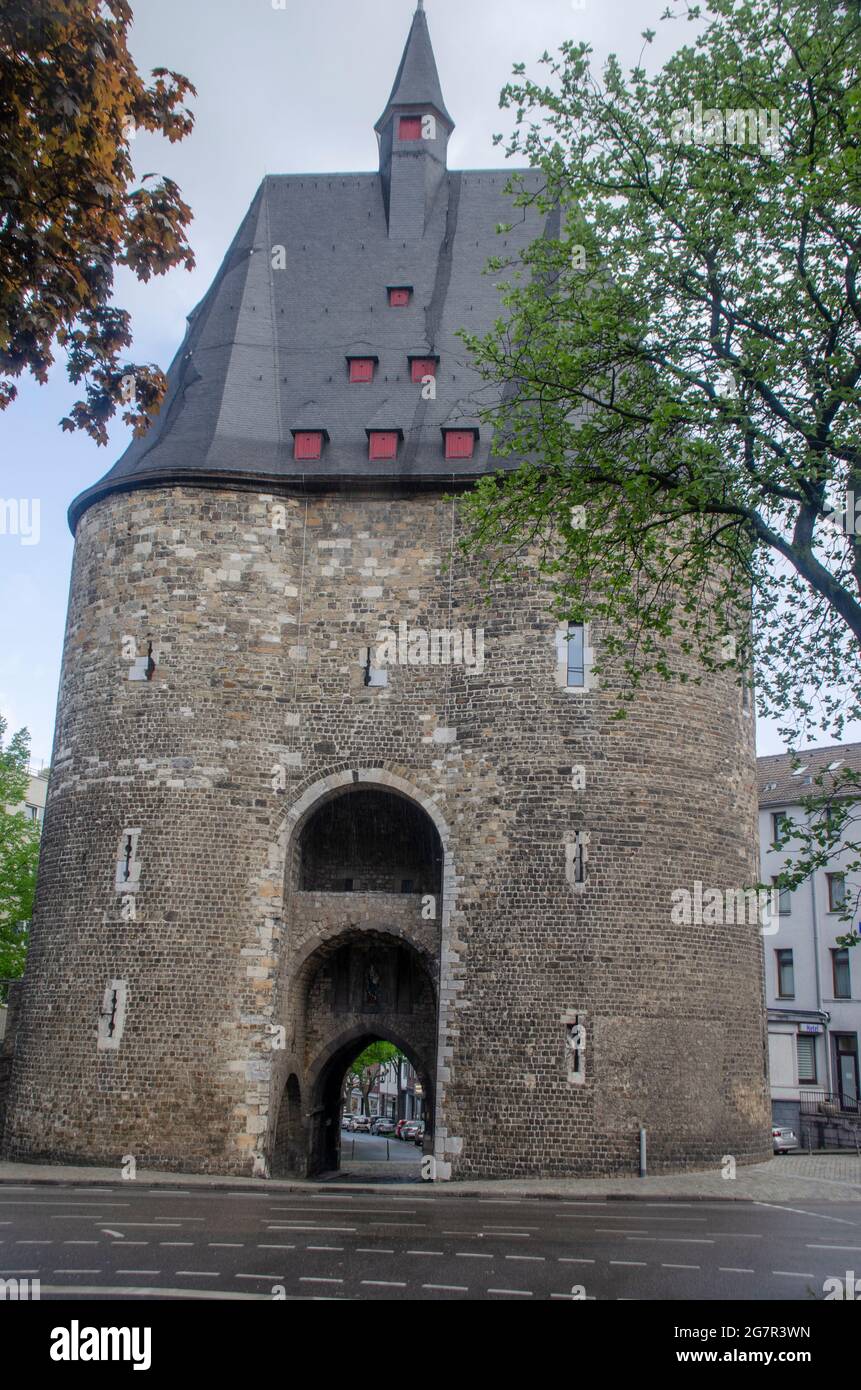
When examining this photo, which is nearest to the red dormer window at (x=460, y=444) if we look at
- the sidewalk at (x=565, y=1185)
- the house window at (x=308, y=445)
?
the house window at (x=308, y=445)

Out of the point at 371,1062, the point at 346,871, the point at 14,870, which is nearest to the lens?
the point at 346,871

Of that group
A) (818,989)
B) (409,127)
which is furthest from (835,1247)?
(818,989)

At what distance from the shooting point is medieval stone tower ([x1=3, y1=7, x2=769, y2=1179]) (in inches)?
819

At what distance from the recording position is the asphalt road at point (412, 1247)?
9.77 meters

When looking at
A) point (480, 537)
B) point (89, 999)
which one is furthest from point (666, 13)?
point (89, 999)

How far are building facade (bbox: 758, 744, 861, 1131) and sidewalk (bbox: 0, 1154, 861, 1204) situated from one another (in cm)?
1591

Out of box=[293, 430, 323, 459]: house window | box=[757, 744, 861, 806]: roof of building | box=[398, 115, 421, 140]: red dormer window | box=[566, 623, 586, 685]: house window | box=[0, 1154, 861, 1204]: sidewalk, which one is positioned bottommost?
box=[0, 1154, 861, 1204]: sidewalk

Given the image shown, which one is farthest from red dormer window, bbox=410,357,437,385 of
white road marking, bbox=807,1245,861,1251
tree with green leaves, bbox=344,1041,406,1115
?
tree with green leaves, bbox=344,1041,406,1115

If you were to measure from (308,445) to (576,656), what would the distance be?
701 cm

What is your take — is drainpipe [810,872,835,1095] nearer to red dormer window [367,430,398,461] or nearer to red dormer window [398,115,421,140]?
red dormer window [367,430,398,461]

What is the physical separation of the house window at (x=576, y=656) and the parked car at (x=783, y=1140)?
46.4 ft

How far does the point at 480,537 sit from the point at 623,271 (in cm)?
317

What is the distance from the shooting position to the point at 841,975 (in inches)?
1559

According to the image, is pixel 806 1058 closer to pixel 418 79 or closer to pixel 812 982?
pixel 812 982
